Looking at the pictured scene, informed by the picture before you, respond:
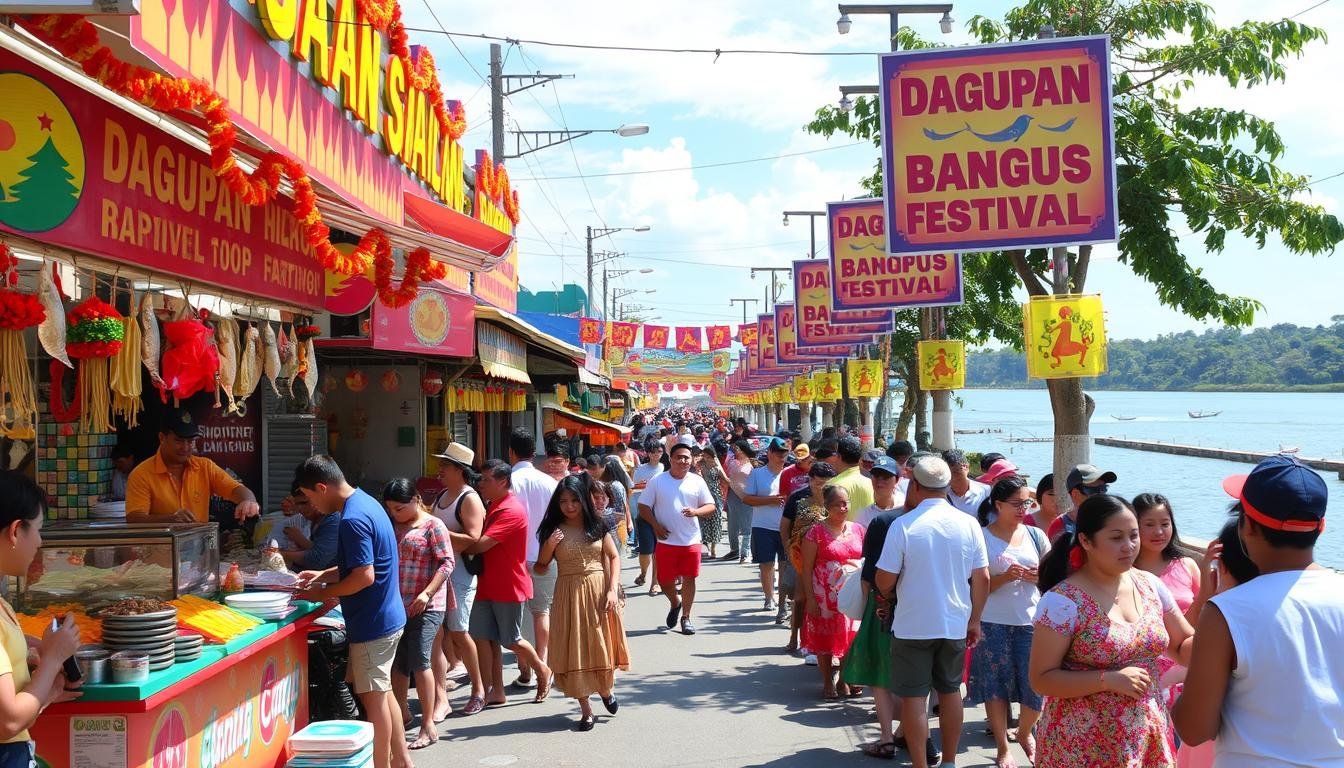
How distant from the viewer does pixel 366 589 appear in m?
6.50

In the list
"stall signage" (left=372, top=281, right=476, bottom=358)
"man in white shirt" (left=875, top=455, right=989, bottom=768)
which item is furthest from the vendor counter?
"stall signage" (left=372, top=281, right=476, bottom=358)

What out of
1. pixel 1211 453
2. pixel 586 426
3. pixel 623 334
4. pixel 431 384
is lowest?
pixel 1211 453

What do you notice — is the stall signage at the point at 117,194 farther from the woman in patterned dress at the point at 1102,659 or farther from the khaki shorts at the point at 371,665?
the woman in patterned dress at the point at 1102,659

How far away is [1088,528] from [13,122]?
4.36 meters

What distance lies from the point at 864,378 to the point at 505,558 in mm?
14894

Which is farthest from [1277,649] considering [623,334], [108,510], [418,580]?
[623,334]

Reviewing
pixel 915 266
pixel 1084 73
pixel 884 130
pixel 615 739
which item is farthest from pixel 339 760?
pixel 915 266

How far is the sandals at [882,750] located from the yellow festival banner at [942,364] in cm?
997

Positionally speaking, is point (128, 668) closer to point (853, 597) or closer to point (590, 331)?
point (853, 597)

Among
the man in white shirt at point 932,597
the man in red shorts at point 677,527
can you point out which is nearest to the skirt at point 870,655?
the man in white shirt at point 932,597

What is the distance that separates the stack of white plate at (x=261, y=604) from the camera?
6.33 m

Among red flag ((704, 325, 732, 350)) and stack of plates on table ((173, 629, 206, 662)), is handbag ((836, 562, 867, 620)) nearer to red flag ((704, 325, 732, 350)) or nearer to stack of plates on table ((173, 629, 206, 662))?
stack of plates on table ((173, 629, 206, 662))

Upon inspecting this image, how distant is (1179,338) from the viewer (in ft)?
519

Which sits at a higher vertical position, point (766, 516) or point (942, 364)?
point (942, 364)
